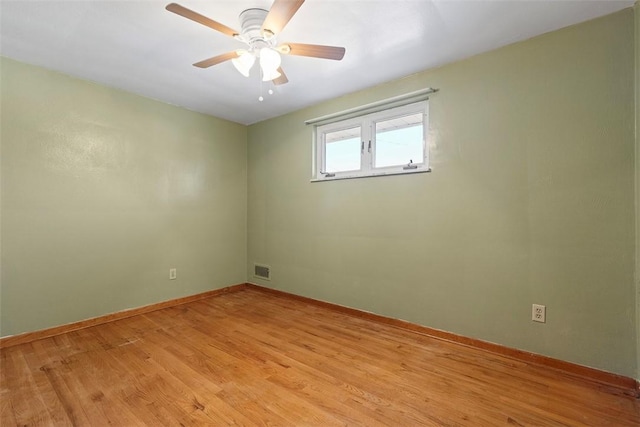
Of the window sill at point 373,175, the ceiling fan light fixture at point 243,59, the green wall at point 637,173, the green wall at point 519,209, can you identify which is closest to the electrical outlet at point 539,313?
the green wall at point 519,209

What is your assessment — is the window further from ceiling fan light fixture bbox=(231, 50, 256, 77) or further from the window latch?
ceiling fan light fixture bbox=(231, 50, 256, 77)

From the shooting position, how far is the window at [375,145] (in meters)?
2.63

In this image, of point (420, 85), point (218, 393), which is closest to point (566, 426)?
point (218, 393)

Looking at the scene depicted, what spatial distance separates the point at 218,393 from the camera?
167 cm

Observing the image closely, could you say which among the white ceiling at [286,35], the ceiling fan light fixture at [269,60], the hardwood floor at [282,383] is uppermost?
the white ceiling at [286,35]

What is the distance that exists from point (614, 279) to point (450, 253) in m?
0.96

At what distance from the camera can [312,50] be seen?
5.75 ft

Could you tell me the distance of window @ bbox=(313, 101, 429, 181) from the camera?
2631mm

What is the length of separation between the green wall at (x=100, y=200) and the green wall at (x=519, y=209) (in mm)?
1810

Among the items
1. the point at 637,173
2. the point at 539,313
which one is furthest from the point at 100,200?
the point at 637,173

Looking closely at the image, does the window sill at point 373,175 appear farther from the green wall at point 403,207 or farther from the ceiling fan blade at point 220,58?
the ceiling fan blade at point 220,58

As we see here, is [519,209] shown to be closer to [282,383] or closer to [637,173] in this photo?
[637,173]

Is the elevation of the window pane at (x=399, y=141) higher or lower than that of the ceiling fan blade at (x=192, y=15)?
lower

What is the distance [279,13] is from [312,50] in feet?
1.15
